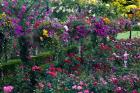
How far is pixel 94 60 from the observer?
10.0 meters

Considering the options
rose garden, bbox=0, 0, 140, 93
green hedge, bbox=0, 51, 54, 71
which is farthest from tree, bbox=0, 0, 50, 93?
green hedge, bbox=0, 51, 54, 71

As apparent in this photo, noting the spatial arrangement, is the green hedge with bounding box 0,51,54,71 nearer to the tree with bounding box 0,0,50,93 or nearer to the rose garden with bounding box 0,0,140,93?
the rose garden with bounding box 0,0,140,93

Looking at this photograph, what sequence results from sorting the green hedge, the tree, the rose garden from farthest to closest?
1. the green hedge
2. the tree
3. the rose garden

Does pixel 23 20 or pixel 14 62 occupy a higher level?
pixel 23 20

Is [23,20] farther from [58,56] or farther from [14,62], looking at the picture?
[58,56]

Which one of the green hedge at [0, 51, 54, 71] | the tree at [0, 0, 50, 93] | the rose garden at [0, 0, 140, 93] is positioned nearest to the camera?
the rose garden at [0, 0, 140, 93]

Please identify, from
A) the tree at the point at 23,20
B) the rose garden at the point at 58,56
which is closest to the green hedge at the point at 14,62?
the rose garden at the point at 58,56

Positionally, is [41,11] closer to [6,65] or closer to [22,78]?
[6,65]

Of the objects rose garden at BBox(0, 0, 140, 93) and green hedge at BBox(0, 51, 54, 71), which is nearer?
rose garden at BBox(0, 0, 140, 93)

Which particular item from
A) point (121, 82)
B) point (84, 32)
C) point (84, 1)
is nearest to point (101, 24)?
point (84, 32)

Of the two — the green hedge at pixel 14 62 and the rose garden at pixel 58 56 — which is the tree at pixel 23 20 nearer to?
the rose garden at pixel 58 56

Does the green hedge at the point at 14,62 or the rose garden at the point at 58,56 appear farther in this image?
the green hedge at the point at 14,62

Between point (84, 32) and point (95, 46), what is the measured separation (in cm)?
146

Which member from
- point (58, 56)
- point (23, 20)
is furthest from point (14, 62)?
point (23, 20)
